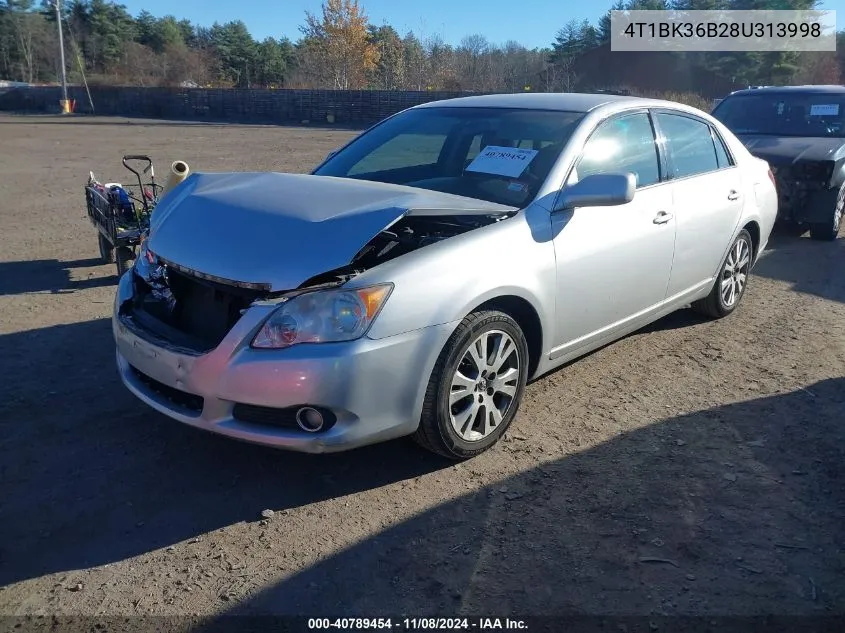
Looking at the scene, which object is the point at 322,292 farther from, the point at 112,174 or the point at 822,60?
the point at 822,60

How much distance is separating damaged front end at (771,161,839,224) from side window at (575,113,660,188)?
4355mm

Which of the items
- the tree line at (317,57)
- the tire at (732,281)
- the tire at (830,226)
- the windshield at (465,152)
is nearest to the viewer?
the windshield at (465,152)

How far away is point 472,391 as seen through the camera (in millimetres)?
3471

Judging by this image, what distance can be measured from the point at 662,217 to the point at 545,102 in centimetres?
102

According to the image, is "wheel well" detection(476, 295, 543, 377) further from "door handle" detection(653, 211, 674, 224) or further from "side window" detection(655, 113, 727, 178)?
"side window" detection(655, 113, 727, 178)

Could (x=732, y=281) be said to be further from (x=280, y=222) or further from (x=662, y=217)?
(x=280, y=222)

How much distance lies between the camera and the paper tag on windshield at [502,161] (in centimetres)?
407

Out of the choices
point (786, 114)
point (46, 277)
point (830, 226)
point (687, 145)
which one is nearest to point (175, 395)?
point (687, 145)

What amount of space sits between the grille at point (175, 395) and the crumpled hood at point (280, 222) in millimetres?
568

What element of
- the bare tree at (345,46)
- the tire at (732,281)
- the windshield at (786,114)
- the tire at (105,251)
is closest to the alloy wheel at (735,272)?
the tire at (732,281)

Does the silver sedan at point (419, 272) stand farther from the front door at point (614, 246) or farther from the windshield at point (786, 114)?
the windshield at point (786, 114)

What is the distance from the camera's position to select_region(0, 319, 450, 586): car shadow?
2.95m

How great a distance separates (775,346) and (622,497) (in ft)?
8.44

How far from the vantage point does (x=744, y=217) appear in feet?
17.9
